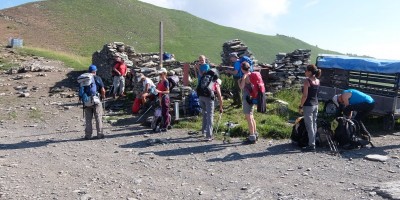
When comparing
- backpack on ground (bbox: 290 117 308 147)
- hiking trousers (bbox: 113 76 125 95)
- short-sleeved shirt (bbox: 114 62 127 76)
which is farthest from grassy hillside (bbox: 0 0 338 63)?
backpack on ground (bbox: 290 117 308 147)

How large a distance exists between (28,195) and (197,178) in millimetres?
2903

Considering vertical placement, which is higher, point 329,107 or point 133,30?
point 133,30

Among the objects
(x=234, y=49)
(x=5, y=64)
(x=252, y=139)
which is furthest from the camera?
(x=5, y=64)

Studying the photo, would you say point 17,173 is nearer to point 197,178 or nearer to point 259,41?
point 197,178

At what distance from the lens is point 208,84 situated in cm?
1002

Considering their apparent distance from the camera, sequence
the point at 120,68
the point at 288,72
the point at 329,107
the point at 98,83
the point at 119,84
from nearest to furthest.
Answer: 1. the point at 98,83
2. the point at 329,107
3. the point at 119,84
4. the point at 120,68
5. the point at 288,72

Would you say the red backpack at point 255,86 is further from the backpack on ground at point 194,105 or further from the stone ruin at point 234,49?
the stone ruin at point 234,49

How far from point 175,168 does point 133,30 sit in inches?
2508

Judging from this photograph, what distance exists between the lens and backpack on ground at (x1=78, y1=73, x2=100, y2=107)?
10.3m

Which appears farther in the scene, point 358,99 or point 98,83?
point 98,83

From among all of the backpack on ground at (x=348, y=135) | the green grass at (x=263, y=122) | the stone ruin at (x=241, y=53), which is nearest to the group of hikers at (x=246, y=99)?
the backpack on ground at (x=348, y=135)

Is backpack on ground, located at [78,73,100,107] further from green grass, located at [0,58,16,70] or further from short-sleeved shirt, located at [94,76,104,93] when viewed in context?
green grass, located at [0,58,16,70]

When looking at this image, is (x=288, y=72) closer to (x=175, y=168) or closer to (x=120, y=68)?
(x=120, y=68)

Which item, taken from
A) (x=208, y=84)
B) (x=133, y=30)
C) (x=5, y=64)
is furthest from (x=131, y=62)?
(x=133, y=30)
